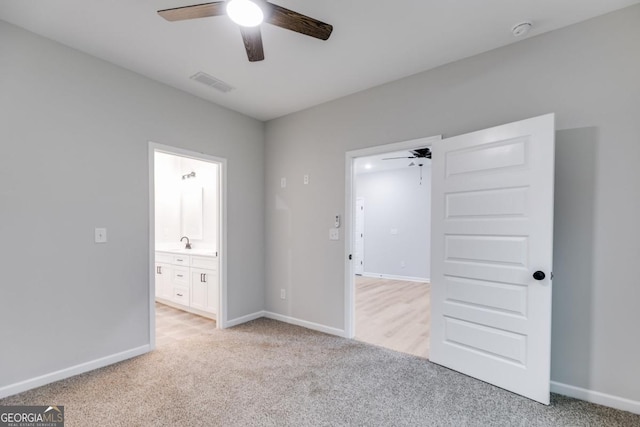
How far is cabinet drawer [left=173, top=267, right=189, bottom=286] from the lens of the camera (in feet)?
14.6

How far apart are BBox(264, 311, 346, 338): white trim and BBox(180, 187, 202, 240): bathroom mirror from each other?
6.15 feet

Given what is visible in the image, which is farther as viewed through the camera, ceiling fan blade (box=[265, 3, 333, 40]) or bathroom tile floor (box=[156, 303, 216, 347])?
bathroom tile floor (box=[156, 303, 216, 347])

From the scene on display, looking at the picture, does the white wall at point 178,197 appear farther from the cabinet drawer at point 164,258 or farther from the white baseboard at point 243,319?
the white baseboard at point 243,319

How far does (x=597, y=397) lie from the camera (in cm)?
217

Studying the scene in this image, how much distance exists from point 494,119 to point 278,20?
6.45 ft

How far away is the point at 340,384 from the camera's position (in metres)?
2.44

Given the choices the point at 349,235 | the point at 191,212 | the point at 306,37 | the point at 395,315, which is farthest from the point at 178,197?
the point at 395,315

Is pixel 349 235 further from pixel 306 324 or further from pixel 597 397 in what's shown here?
pixel 597 397

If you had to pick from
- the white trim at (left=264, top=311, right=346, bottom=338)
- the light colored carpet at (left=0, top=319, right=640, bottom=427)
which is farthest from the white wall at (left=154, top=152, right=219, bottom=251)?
the light colored carpet at (left=0, top=319, right=640, bottom=427)

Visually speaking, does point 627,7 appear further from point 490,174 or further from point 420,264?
point 420,264

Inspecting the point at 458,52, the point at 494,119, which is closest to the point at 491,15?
→ the point at 458,52

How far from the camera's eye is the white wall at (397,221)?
22.9 feet
